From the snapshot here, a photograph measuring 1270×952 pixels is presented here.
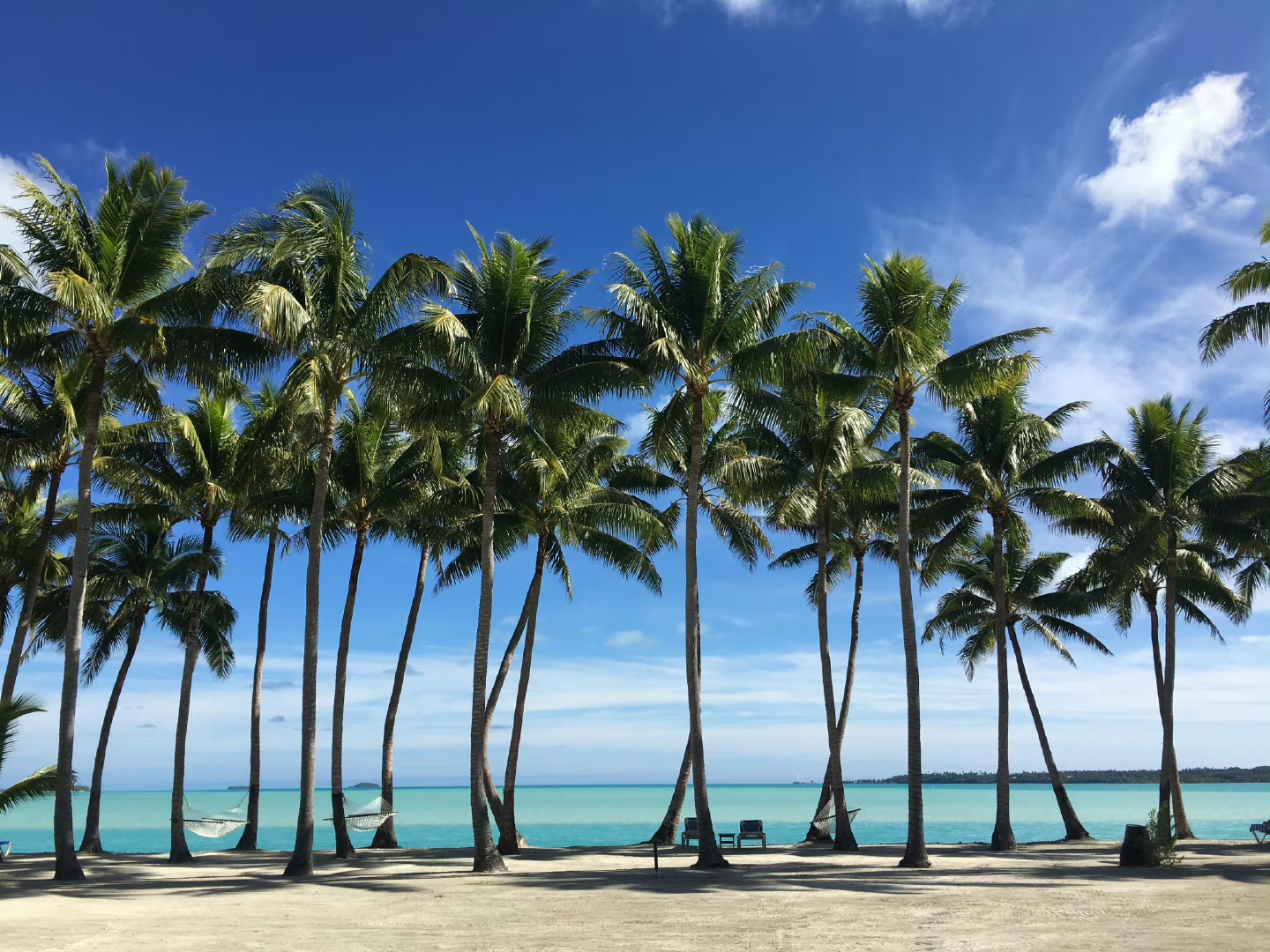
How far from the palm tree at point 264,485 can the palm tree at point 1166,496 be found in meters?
19.0

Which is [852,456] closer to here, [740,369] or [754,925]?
[740,369]

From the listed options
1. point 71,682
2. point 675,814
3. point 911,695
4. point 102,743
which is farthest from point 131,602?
point 911,695

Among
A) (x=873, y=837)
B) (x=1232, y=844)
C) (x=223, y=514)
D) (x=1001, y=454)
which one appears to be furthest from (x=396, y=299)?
(x=873, y=837)

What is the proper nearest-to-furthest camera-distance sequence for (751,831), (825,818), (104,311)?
(104,311)
(751,831)
(825,818)

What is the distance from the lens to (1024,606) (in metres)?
28.6

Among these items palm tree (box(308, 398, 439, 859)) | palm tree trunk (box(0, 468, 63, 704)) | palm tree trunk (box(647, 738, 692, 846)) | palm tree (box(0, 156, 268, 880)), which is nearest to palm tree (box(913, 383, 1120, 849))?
palm tree trunk (box(647, 738, 692, 846))

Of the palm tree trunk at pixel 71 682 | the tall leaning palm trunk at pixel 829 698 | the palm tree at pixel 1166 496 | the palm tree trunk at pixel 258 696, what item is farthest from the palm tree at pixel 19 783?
the palm tree at pixel 1166 496

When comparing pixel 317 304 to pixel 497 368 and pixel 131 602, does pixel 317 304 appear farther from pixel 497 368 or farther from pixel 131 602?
pixel 131 602

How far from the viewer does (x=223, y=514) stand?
22.4 m

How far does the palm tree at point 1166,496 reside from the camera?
2362cm

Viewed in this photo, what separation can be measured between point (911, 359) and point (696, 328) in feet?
13.6

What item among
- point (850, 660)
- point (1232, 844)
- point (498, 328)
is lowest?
point (1232, 844)

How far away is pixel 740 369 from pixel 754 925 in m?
10.6

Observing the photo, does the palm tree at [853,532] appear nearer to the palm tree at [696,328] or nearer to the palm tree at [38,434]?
the palm tree at [696,328]
